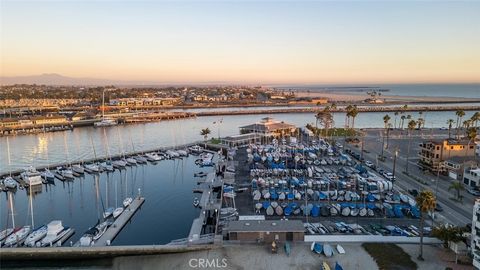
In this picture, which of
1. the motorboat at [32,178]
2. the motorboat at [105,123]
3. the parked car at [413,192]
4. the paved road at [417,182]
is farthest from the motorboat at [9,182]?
the motorboat at [105,123]

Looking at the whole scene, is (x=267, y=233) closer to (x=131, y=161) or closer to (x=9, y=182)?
(x=131, y=161)

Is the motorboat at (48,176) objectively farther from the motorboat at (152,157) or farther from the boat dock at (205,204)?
the boat dock at (205,204)

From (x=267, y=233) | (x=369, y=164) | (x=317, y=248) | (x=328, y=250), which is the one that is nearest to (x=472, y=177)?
(x=369, y=164)

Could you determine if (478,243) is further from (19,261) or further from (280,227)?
(19,261)

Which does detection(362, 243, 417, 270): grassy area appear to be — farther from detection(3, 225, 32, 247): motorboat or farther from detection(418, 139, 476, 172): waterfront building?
detection(3, 225, 32, 247): motorboat

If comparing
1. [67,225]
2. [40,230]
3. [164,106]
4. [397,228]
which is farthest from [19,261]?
[164,106]
